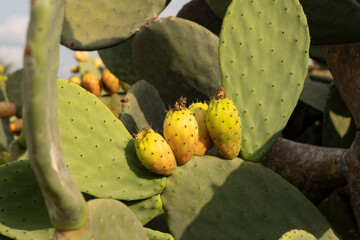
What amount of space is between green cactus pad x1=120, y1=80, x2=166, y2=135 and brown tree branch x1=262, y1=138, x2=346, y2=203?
533 mm

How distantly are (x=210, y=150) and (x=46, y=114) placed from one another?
1.02 meters

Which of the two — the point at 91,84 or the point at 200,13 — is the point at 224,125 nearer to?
the point at 200,13

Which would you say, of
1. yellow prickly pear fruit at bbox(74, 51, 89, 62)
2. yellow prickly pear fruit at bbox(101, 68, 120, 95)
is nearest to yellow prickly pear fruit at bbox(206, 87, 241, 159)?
yellow prickly pear fruit at bbox(101, 68, 120, 95)

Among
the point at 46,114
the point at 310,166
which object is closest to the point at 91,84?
the point at 310,166

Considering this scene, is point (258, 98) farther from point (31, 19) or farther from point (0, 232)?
point (31, 19)

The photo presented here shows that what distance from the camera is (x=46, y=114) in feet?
2.44

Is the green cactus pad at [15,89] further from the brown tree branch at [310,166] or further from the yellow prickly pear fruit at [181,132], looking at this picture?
the yellow prickly pear fruit at [181,132]

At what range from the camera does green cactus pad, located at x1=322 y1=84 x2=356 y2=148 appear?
2.41 m

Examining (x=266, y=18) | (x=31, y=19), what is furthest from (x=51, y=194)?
(x=266, y=18)

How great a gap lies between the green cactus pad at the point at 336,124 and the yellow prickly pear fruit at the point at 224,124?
107 cm

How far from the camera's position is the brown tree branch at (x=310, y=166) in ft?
5.98

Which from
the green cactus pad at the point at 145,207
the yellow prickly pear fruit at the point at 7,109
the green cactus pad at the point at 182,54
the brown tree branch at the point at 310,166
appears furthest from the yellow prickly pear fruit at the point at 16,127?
the green cactus pad at the point at 145,207

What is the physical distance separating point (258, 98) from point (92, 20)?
0.94m

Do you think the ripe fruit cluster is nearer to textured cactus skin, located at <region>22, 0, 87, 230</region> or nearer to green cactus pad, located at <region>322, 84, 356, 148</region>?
textured cactus skin, located at <region>22, 0, 87, 230</region>
